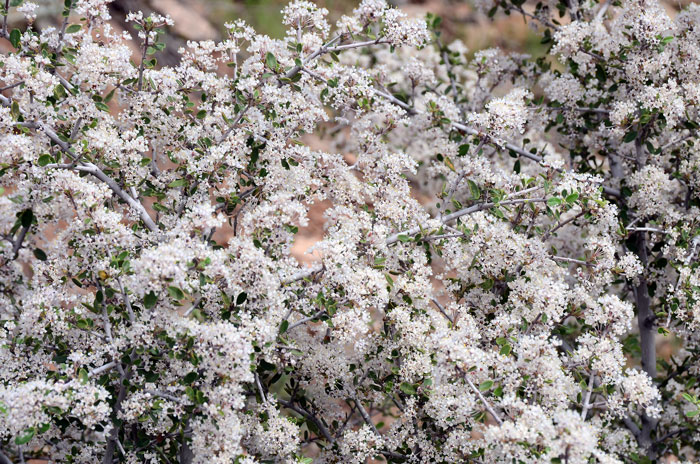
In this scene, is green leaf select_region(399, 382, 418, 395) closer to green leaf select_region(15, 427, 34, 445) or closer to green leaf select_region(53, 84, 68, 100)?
green leaf select_region(15, 427, 34, 445)

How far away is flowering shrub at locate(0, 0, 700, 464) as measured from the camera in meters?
2.56

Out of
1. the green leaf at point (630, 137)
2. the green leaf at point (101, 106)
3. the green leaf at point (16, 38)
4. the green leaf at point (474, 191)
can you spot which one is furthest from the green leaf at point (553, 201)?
the green leaf at point (16, 38)

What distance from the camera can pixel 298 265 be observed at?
3107mm

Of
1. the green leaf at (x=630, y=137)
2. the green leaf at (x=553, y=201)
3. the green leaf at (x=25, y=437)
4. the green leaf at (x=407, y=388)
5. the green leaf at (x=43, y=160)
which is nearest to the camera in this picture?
the green leaf at (x=25, y=437)

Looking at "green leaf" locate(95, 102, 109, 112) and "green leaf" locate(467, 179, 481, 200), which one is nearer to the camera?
"green leaf" locate(95, 102, 109, 112)

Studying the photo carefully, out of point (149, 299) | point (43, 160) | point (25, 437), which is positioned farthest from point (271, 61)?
point (25, 437)

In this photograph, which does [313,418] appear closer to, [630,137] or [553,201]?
[553,201]

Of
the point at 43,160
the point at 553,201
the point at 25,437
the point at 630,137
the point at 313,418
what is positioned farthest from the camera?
the point at 630,137

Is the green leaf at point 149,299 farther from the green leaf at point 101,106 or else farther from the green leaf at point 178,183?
the green leaf at point 101,106

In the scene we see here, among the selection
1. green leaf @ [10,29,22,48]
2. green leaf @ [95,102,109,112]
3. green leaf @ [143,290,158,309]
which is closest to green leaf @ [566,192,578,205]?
green leaf @ [143,290,158,309]

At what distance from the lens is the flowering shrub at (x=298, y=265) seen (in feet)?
8.41

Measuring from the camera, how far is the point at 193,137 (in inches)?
122

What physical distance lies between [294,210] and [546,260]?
50.1 inches

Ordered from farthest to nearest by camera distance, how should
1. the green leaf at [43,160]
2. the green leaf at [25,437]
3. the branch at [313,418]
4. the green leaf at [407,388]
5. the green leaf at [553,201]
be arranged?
the branch at [313,418] → the green leaf at [553,201] → the green leaf at [407,388] → the green leaf at [43,160] → the green leaf at [25,437]
